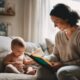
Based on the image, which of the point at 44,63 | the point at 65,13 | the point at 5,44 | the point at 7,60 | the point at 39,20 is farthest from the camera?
the point at 39,20

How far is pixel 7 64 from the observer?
2.66m

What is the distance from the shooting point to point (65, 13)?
2.29m

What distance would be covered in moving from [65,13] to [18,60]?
83 centimetres

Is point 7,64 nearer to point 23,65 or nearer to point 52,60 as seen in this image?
point 23,65

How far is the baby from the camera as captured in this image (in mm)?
2660

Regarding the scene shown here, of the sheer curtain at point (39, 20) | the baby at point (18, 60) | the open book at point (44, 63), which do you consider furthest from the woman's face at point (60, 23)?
the sheer curtain at point (39, 20)

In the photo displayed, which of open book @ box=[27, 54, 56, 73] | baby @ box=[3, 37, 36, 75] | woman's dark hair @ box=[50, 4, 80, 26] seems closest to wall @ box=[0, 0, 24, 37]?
baby @ box=[3, 37, 36, 75]

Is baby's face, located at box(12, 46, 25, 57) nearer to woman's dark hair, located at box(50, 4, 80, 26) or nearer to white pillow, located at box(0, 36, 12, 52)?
white pillow, located at box(0, 36, 12, 52)

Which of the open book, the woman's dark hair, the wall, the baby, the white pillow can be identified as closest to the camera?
the open book

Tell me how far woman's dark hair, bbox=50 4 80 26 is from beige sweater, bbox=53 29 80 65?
12 cm

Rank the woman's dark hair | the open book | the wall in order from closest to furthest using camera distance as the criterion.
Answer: the open book, the woman's dark hair, the wall

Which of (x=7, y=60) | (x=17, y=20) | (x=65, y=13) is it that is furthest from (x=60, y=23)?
(x=17, y=20)

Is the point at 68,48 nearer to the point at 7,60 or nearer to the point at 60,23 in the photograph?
the point at 60,23

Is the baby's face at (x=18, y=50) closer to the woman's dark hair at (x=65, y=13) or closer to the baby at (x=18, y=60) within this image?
the baby at (x=18, y=60)
